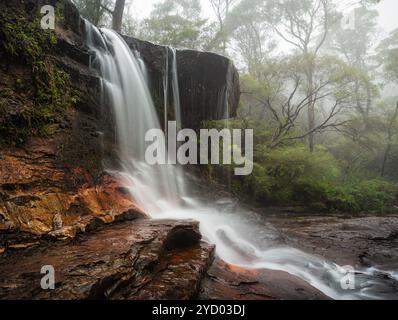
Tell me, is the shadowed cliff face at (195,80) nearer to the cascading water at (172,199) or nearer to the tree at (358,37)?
the cascading water at (172,199)

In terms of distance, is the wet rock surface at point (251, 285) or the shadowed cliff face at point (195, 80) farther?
the shadowed cliff face at point (195, 80)

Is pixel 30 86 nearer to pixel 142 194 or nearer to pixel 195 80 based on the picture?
pixel 142 194

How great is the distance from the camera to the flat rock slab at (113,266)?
6.88 feet

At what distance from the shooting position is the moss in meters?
4.06

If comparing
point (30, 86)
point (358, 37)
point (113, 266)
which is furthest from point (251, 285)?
point (358, 37)

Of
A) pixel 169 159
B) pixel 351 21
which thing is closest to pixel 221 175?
pixel 169 159

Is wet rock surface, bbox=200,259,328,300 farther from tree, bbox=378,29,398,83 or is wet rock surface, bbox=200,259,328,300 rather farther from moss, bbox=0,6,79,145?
tree, bbox=378,29,398,83

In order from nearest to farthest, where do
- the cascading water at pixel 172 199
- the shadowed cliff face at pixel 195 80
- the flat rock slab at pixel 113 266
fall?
1. the flat rock slab at pixel 113 266
2. the cascading water at pixel 172 199
3. the shadowed cliff face at pixel 195 80

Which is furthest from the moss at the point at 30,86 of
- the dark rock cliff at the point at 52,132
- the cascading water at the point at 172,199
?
the cascading water at the point at 172,199

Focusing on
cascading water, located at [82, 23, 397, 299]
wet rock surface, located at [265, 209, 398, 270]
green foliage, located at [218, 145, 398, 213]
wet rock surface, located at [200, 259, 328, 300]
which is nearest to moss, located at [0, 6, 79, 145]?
cascading water, located at [82, 23, 397, 299]

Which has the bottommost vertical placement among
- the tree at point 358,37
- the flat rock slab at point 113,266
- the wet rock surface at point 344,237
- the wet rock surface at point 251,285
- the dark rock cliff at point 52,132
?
the wet rock surface at point 344,237

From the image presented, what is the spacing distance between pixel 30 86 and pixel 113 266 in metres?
3.73

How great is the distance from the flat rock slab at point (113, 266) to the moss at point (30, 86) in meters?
2.07

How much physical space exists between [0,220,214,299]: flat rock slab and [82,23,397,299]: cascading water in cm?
139
